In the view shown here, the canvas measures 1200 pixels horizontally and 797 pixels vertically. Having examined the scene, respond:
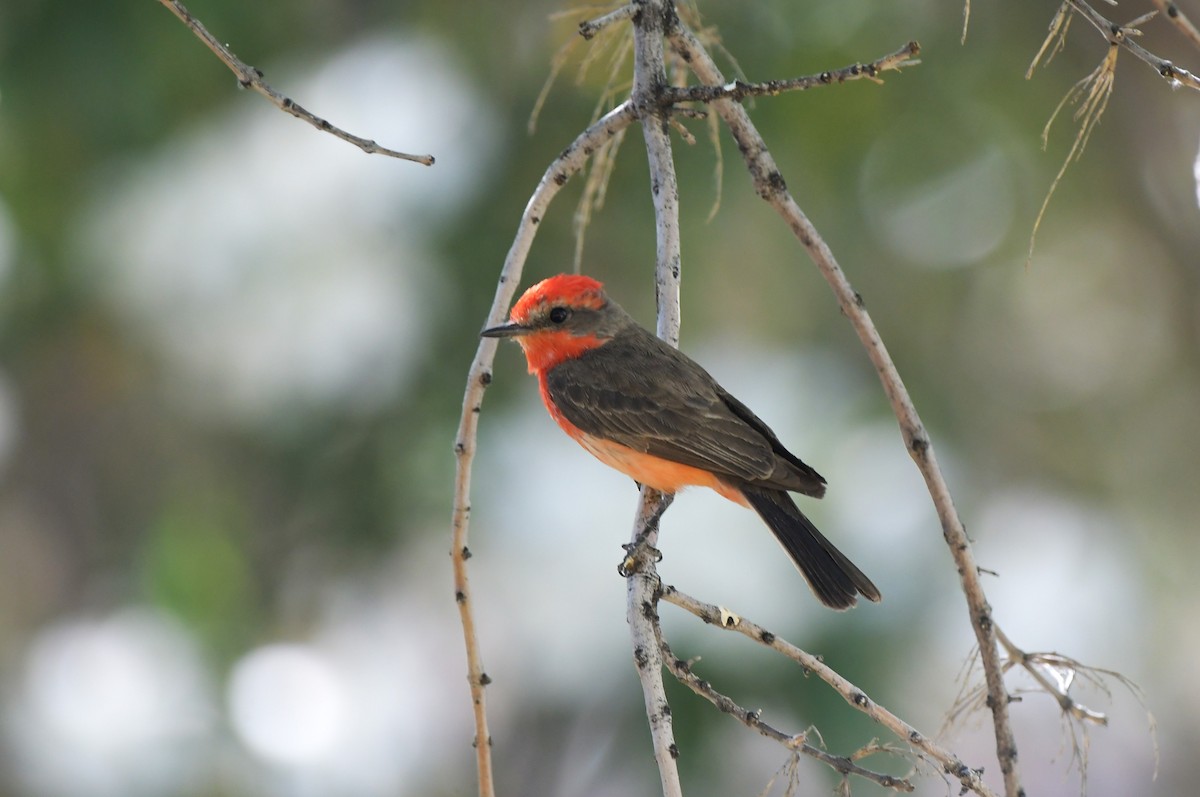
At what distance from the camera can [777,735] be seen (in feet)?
8.48

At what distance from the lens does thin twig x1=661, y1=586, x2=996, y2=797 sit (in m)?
2.48

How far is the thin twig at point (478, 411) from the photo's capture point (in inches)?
116

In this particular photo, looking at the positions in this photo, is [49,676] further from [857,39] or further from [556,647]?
[857,39]

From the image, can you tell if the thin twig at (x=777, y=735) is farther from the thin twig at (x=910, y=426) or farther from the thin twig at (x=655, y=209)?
the thin twig at (x=910, y=426)

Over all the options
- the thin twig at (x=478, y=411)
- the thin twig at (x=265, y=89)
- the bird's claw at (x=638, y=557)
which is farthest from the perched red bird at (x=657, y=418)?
the thin twig at (x=265, y=89)

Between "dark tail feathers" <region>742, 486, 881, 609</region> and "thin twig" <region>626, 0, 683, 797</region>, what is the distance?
23.8 inches

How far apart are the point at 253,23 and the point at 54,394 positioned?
10.8 feet


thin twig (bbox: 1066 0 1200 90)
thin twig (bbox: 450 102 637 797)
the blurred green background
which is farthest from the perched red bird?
the blurred green background

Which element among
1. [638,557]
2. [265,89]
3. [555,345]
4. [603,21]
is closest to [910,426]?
[638,557]

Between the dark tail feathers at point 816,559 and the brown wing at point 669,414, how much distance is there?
3.6 inches

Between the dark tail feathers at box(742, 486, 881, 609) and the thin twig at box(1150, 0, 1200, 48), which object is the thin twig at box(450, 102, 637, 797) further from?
the thin twig at box(1150, 0, 1200, 48)

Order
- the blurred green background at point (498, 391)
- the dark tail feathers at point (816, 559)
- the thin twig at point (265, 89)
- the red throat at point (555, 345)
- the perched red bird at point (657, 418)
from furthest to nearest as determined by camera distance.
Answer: the blurred green background at point (498, 391)
the red throat at point (555, 345)
the perched red bird at point (657, 418)
the dark tail feathers at point (816, 559)
the thin twig at point (265, 89)

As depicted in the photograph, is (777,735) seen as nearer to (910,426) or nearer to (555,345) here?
(910,426)

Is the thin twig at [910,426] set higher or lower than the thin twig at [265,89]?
lower
